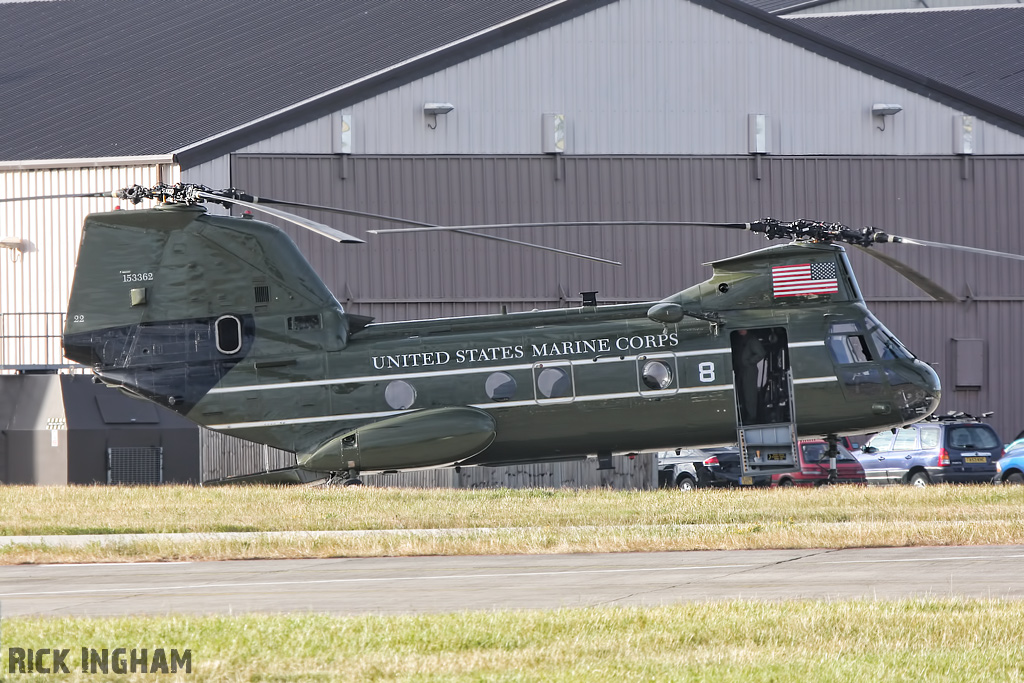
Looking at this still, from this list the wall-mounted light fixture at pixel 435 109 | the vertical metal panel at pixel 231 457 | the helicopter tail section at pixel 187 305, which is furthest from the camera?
the wall-mounted light fixture at pixel 435 109

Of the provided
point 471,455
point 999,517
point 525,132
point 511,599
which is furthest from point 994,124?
point 511,599

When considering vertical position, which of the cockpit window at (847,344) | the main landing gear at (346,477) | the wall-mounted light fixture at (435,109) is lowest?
the main landing gear at (346,477)

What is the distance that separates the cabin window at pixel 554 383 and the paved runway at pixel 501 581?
82.9 inches

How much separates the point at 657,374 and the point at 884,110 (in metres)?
22.6

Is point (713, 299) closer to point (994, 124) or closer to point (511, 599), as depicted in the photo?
point (511, 599)

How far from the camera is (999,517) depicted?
2208 centimetres

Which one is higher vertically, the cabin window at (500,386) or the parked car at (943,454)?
the cabin window at (500,386)

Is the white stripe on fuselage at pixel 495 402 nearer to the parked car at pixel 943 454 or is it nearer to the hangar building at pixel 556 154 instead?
the parked car at pixel 943 454

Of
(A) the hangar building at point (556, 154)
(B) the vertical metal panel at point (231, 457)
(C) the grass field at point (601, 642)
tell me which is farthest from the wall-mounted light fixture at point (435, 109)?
(C) the grass field at point (601, 642)

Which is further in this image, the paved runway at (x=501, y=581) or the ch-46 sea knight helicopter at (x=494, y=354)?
the ch-46 sea knight helicopter at (x=494, y=354)

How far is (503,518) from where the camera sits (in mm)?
22406

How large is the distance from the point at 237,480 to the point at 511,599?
5.71 metres

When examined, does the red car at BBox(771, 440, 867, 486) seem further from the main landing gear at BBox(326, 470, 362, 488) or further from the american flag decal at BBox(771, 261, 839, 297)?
the main landing gear at BBox(326, 470, 362, 488)

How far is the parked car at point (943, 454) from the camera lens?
3284 cm
